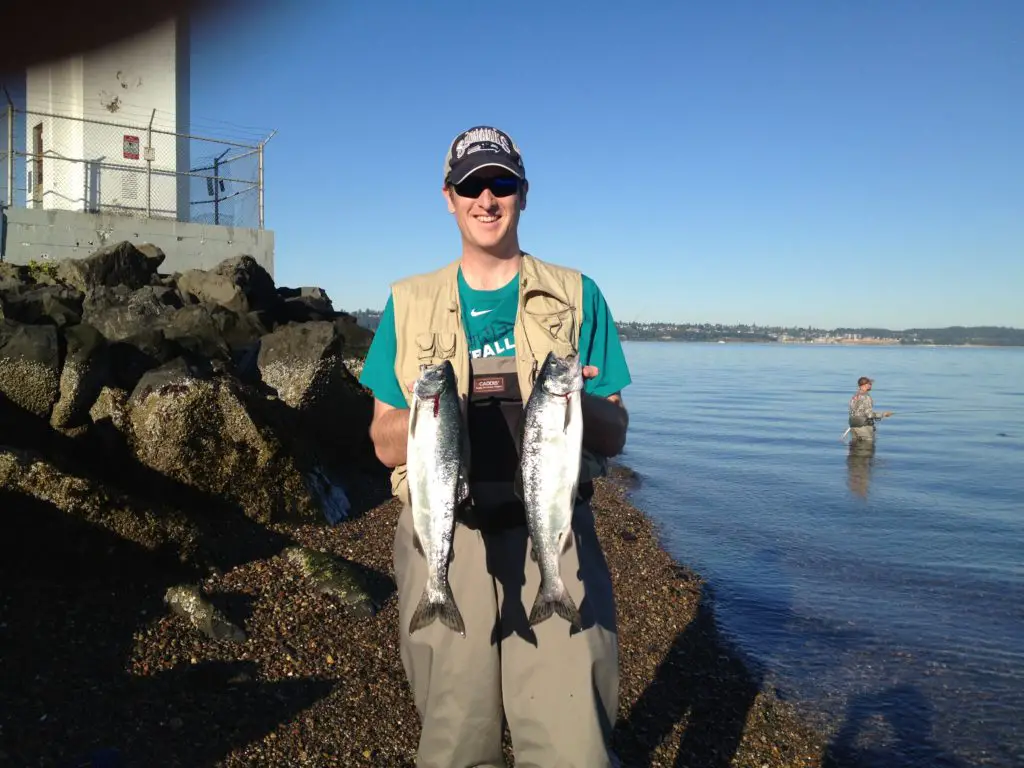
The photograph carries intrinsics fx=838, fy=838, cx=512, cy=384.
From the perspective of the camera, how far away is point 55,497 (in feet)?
21.4

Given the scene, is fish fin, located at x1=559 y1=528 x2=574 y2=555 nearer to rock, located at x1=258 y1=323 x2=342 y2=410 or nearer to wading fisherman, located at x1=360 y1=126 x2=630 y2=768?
wading fisherman, located at x1=360 y1=126 x2=630 y2=768

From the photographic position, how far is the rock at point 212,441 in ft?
27.4

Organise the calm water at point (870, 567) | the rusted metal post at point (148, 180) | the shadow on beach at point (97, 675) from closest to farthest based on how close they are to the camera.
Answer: the shadow on beach at point (97, 675), the calm water at point (870, 567), the rusted metal post at point (148, 180)

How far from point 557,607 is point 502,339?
1169mm

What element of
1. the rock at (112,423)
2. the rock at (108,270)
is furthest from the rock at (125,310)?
the rock at (112,423)

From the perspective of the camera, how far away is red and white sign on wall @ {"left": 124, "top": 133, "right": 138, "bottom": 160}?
1998 centimetres

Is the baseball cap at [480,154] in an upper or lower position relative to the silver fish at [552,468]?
upper

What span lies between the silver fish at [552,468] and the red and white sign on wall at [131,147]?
19.8 meters

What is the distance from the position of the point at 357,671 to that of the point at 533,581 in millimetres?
3276

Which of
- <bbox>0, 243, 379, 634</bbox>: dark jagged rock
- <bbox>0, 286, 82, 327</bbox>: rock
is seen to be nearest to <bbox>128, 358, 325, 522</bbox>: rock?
<bbox>0, 243, 379, 634</bbox>: dark jagged rock

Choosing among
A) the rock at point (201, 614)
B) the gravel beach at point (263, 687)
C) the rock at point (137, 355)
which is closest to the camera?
the gravel beach at point (263, 687)

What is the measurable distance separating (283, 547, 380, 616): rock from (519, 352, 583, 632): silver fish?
4.30 metres

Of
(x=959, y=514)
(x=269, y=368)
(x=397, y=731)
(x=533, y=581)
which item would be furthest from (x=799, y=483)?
(x=533, y=581)

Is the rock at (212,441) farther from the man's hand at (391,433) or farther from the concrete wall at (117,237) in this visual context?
the concrete wall at (117,237)
